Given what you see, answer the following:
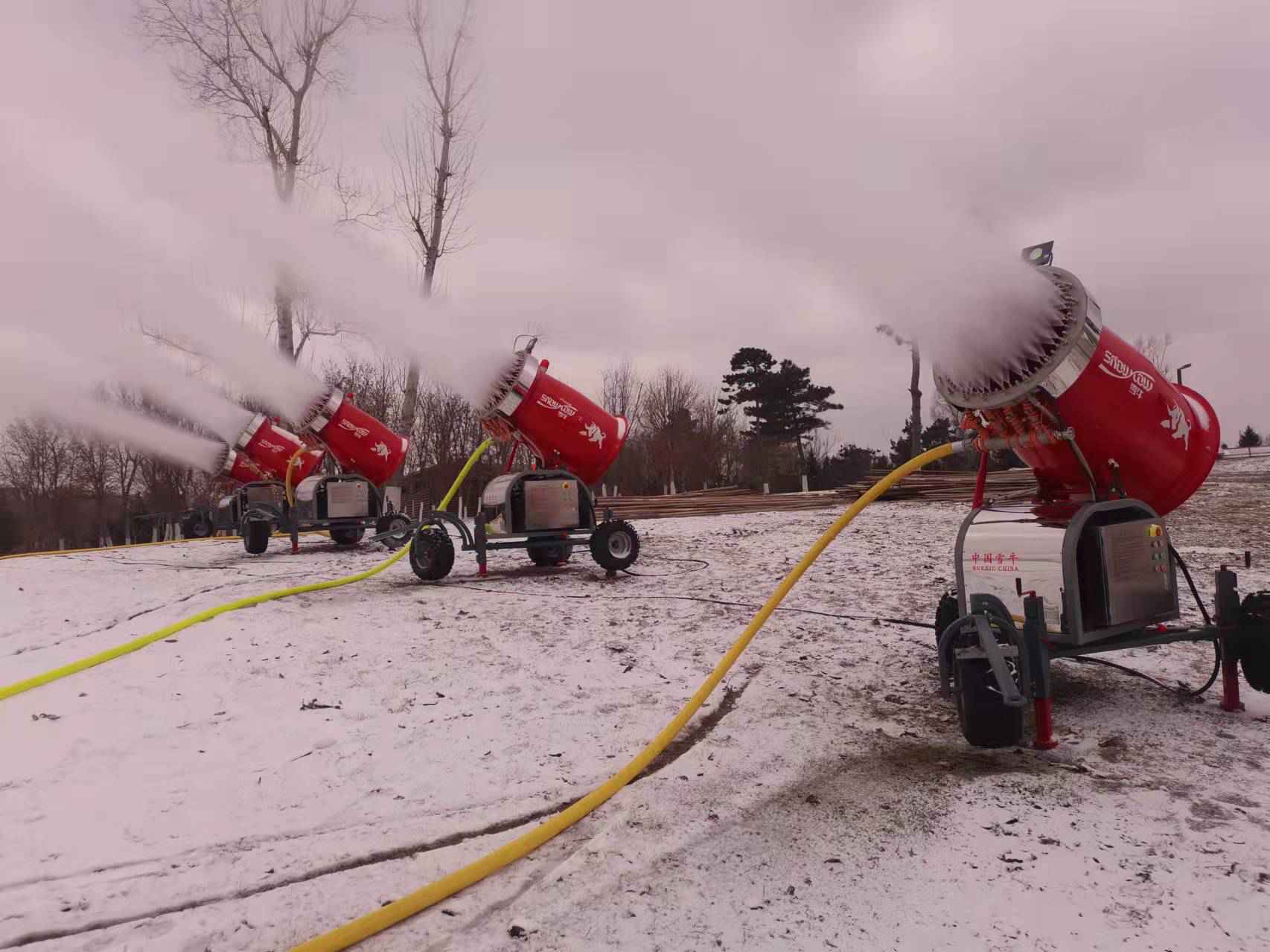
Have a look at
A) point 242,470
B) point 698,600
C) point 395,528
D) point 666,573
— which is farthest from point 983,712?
point 242,470

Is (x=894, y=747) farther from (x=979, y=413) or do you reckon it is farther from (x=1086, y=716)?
(x=979, y=413)

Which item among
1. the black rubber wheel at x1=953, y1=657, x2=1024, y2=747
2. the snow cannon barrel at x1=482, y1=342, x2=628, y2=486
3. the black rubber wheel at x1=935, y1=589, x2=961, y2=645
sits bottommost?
the black rubber wheel at x1=953, y1=657, x2=1024, y2=747

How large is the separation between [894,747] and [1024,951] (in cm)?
176

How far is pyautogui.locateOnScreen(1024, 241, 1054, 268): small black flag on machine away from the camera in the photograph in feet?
14.8

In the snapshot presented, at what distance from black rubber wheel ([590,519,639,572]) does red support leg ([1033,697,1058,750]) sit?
6.82 meters

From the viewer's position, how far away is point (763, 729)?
Result: 441 cm

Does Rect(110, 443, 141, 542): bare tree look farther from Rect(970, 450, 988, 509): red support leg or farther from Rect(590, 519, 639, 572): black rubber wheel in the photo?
Rect(970, 450, 988, 509): red support leg

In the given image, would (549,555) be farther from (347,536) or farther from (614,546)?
(347,536)

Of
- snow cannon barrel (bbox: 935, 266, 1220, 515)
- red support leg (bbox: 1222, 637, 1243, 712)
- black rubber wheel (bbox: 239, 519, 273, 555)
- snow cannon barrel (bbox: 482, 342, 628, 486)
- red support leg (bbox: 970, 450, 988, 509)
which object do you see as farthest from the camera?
black rubber wheel (bbox: 239, 519, 273, 555)

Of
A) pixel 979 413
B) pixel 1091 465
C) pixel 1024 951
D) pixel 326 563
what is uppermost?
pixel 979 413

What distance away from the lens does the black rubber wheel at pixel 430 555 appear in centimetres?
977

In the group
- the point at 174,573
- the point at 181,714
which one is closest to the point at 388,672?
the point at 181,714

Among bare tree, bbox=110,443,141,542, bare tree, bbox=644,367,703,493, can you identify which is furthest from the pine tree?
bare tree, bbox=110,443,141,542

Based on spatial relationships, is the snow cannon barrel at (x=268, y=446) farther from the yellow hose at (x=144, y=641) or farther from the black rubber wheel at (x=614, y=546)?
the black rubber wheel at (x=614, y=546)
